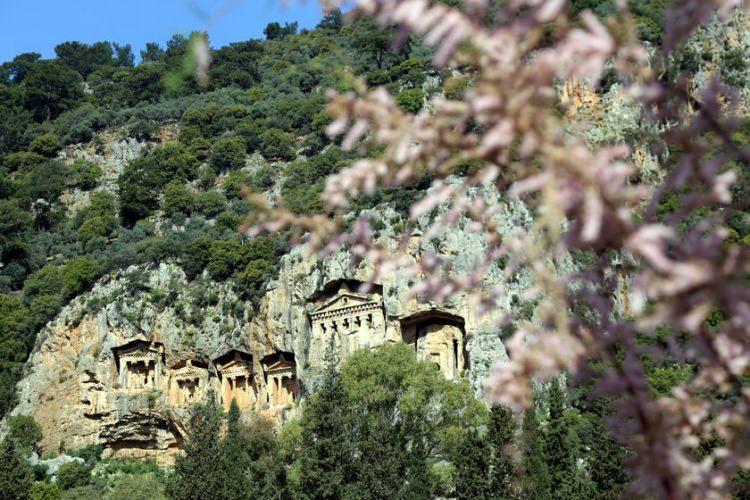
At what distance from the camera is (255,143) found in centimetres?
10231

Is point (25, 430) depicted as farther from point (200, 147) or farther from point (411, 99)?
point (200, 147)

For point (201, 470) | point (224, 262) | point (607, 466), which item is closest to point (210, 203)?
point (224, 262)

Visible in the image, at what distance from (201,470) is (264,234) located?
30.4 m

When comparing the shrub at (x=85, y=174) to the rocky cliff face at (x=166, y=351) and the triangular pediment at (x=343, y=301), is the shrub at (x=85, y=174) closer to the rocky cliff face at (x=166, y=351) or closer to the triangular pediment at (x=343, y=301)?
the rocky cliff face at (x=166, y=351)

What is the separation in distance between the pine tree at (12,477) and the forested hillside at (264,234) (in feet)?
0.48

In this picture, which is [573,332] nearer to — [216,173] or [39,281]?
[39,281]

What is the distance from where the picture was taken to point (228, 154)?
331 ft

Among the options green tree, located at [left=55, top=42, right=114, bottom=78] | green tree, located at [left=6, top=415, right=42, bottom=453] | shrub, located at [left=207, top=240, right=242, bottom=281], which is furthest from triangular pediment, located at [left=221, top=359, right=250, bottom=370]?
green tree, located at [left=55, top=42, right=114, bottom=78]

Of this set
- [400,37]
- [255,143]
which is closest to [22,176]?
[255,143]

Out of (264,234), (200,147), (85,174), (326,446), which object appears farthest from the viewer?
(200,147)

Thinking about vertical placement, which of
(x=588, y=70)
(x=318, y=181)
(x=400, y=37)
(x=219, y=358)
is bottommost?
(x=588, y=70)

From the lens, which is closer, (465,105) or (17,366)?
(465,105)

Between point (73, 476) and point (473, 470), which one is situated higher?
point (73, 476)

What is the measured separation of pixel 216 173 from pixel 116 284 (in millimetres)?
24716
